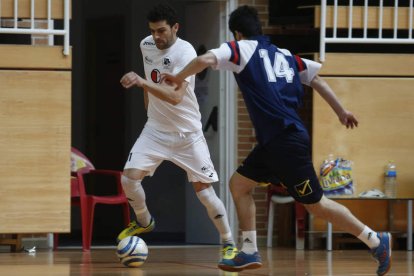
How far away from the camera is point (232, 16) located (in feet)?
23.8

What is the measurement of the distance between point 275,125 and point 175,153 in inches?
66.4

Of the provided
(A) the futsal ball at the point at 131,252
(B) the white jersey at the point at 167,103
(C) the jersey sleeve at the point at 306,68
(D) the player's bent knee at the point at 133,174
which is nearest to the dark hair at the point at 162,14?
(B) the white jersey at the point at 167,103

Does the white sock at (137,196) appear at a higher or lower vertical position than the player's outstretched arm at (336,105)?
lower

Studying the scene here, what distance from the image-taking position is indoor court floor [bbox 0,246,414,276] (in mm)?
7824

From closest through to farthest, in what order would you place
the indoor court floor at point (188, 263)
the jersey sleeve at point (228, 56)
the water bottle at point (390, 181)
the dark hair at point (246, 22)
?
the jersey sleeve at point (228, 56)
the dark hair at point (246, 22)
the indoor court floor at point (188, 263)
the water bottle at point (390, 181)

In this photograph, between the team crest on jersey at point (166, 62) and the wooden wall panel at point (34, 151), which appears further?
the wooden wall panel at point (34, 151)

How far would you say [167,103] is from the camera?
8.56 m

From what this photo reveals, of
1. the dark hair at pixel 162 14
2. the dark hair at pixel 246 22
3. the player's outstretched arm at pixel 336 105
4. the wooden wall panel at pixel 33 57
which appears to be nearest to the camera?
the dark hair at pixel 246 22

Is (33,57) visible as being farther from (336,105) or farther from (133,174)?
(336,105)

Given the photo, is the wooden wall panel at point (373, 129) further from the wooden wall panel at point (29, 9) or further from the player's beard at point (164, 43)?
the player's beard at point (164, 43)

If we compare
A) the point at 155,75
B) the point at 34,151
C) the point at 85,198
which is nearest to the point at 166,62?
the point at 155,75

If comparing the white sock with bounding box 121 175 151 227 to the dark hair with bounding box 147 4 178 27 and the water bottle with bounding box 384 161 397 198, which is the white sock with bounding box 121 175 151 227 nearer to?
the dark hair with bounding box 147 4 178 27

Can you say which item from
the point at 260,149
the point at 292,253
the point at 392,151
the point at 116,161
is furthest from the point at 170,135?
the point at 116,161

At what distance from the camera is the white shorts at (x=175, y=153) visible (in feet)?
28.1
